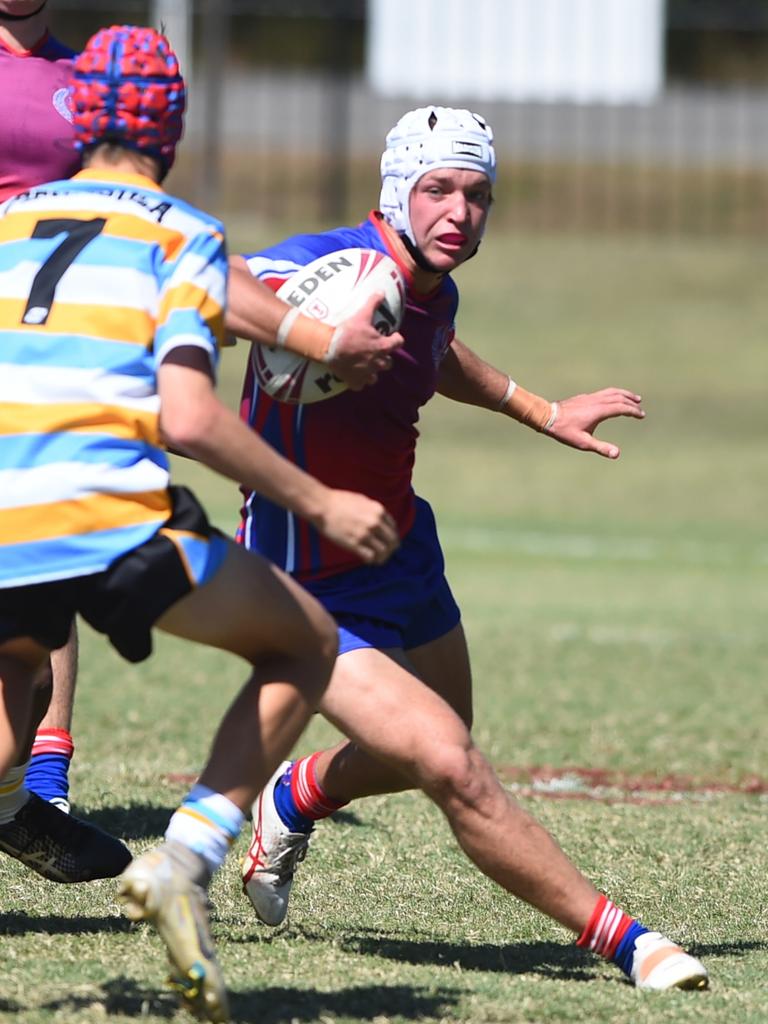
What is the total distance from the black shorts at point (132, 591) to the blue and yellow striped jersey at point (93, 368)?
0.11ft

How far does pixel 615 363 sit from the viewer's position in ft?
82.1

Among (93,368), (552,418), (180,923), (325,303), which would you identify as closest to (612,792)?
(552,418)

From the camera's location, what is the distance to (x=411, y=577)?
178 inches

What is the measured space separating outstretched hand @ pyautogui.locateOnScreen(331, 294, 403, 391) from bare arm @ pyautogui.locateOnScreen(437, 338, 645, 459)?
40.0 inches

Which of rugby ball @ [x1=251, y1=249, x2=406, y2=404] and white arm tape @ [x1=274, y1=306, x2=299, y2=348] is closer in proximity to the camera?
white arm tape @ [x1=274, y1=306, x2=299, y2=348]

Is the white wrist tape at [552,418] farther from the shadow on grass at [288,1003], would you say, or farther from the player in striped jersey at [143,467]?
the shadow on grass at [288,1003]

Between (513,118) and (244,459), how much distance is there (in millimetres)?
28433

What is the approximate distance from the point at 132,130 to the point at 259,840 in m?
2.00

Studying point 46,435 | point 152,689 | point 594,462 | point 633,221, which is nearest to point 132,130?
point 46,435

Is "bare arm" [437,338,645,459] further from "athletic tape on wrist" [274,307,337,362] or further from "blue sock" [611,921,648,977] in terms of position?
"blue sock" [611,921,648,977]

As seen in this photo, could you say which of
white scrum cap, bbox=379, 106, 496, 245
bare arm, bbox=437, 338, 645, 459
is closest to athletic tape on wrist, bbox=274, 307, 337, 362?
white scrum cap, bbox=379, 106, 496, 245

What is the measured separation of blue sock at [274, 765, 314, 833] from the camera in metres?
4.77

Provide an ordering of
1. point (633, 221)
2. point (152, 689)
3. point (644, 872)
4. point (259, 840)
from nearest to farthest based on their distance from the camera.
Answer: point (259, 840), point (644, 872), point (152, 689), point (633, 221)

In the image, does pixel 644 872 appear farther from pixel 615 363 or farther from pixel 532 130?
pixel 532 130
